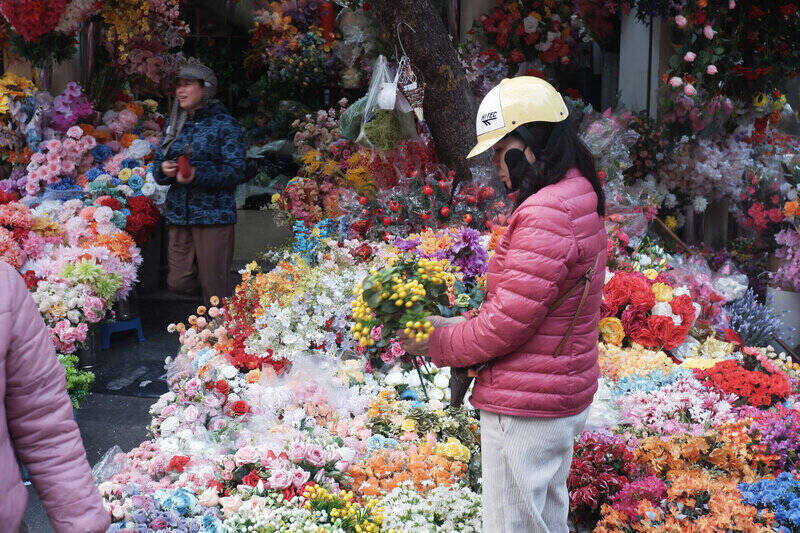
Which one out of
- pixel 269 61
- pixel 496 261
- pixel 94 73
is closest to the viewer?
pixel 496 261

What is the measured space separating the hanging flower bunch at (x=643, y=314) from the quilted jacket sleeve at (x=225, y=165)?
2456mm

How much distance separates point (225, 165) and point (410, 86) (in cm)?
130

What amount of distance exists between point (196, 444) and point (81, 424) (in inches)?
62.0

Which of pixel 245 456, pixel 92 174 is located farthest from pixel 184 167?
pixel 245 456

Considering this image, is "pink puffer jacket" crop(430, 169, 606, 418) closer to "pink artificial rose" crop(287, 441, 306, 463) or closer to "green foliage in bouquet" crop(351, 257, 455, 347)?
"green foliage in bouquet" crop(351, 257, 455, 347)

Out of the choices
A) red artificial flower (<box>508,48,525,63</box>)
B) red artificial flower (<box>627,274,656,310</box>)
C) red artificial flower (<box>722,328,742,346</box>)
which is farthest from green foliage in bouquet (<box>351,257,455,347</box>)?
red artificial flower (<box>508,48,525,63</box>)

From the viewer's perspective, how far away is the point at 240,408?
3420mm

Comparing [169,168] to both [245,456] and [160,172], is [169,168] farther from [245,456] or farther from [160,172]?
[245,456]

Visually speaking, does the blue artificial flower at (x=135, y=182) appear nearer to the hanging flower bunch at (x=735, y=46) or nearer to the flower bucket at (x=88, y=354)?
the flower bucket at (x=88, y=354)

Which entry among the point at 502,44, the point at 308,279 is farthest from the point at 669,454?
the point at 502,44

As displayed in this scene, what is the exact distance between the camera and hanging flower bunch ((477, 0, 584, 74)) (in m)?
7.02

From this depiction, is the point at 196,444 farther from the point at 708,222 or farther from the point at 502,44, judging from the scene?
the point at 708,222

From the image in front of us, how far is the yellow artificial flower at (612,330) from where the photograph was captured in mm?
4414

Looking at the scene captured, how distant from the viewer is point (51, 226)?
5.15 metres
